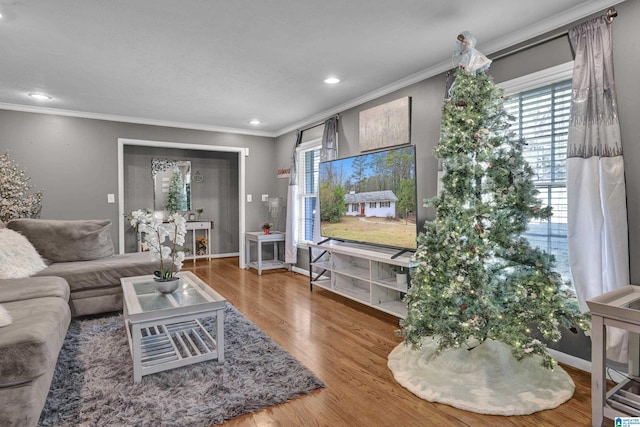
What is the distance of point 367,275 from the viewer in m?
3.87

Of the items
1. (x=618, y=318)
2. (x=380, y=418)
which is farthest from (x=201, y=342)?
(x=618, y=318)

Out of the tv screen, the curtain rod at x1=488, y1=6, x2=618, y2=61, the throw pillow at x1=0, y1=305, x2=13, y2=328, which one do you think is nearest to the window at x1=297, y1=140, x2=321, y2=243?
the tv screen

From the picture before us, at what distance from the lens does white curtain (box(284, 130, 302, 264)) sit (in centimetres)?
552

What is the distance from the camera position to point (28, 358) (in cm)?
171

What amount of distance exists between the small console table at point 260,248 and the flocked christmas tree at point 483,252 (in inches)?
139

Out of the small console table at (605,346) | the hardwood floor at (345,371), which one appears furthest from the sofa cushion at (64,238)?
the small console table at (605,346)

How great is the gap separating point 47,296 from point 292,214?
3324mm

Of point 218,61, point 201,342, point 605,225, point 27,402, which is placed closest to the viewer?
point 27,402

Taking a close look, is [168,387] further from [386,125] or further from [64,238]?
[386,125]

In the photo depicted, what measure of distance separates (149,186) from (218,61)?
170 inches

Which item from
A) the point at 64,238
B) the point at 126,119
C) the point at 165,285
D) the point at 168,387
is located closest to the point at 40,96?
the point at 126,119

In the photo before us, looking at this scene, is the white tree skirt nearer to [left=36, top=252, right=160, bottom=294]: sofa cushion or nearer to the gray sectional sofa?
the gray sectional sofa

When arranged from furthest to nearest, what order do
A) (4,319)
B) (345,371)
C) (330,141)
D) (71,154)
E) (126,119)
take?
1. (126,119)
2. (71,154)
3. (330,141)
4. (345,371)
5. (4,319)

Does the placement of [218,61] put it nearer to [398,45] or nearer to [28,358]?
[398,45]
